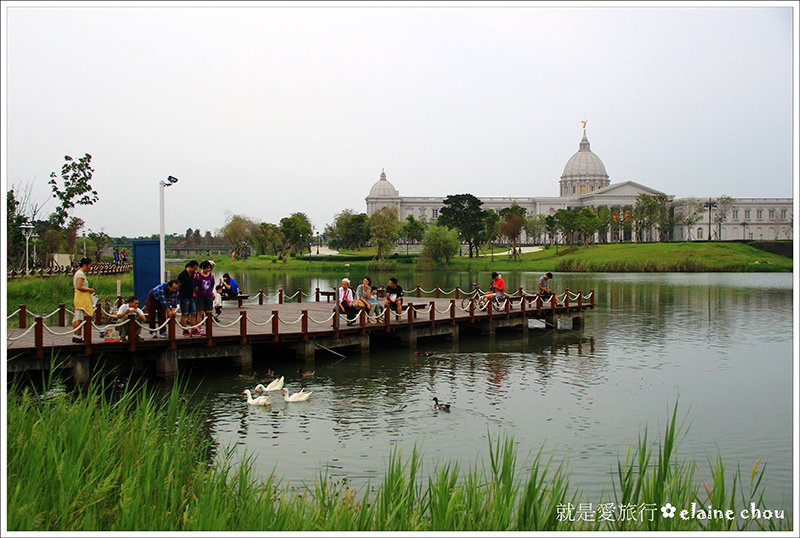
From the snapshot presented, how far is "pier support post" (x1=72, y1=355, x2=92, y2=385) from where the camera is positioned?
1651 centimetres

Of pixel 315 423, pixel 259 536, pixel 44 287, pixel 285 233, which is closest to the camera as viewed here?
pixel 259 536

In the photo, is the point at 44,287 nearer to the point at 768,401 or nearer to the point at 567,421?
the point at 567,421

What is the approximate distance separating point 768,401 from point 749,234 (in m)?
150

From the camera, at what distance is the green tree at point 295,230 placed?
107 m

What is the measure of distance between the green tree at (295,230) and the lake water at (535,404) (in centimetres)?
8071

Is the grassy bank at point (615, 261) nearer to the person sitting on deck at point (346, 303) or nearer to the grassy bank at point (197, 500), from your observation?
the person sitting on deck at point (346, 303)

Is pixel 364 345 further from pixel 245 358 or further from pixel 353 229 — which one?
pixel 353 229

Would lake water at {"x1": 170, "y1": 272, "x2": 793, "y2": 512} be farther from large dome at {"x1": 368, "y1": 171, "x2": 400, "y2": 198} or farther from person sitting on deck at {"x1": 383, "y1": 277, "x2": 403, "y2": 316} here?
large dome at {"x1": 368, "y1": 171, "x2": 400, "y2": 198}

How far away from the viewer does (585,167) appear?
188 metres

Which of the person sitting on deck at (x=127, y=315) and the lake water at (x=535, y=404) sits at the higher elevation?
the person sitting on deck at (x=127, y=315)

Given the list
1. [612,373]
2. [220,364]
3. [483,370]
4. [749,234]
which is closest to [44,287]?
[220,364]

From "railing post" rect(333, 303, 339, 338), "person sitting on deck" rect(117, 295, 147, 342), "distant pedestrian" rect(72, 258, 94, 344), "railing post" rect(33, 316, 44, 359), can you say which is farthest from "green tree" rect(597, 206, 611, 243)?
"railing post" rect(33, 316, 44, 359)

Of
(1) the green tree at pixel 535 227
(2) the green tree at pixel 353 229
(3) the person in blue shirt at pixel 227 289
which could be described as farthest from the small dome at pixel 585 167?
(3) the person in blue shirt at pixel 227 289

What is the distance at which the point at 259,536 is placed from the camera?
5.58 m
